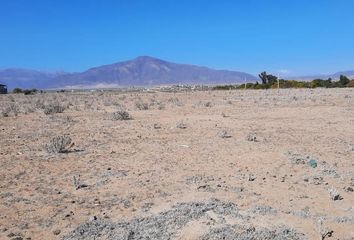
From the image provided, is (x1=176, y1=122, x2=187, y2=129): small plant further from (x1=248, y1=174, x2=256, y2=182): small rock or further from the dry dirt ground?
(x1=248, y1=174, x2=256, y2=182): small rock

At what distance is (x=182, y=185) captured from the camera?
27.8ft

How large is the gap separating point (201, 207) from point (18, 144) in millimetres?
7639

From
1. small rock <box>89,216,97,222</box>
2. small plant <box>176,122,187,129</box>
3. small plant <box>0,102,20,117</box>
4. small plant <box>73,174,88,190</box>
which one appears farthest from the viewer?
small plant <box>0,102,20,117</box>

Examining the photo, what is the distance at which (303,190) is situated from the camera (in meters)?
8.09

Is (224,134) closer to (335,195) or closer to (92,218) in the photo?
(335,195)

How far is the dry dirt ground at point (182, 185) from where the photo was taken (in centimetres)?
659

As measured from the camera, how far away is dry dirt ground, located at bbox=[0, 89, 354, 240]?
6.59m

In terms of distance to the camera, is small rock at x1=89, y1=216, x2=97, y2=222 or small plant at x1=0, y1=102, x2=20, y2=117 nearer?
small rock at x1=89, y1=216, x2=97, y2=222

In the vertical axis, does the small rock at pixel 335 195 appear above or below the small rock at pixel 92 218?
above

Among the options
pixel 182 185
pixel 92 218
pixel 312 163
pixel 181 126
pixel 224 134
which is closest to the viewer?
pixel 92 218

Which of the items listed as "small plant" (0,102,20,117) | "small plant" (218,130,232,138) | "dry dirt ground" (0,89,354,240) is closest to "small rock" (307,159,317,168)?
"dry dirt ground" (0,89,354,240)

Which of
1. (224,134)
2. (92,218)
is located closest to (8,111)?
(224,134)

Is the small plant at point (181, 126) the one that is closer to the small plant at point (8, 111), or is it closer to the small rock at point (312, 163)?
the small rock at point (312, 163)

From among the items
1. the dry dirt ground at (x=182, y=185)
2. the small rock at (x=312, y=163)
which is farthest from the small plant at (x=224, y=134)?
the small rock at (x=312, y=163)
